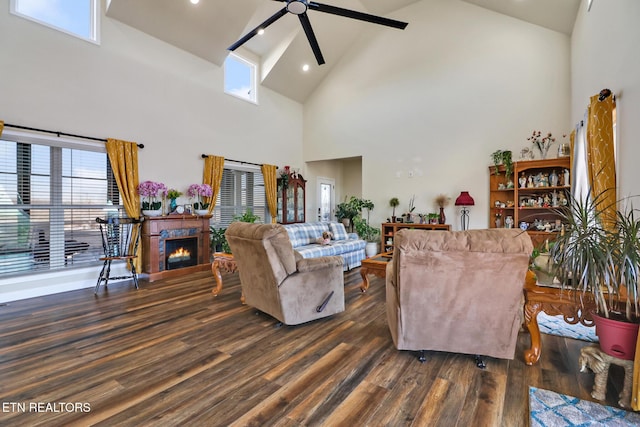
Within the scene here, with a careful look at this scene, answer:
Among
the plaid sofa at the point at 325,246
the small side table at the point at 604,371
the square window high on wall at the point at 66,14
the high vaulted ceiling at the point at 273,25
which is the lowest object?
the small side table at the point at 604,371

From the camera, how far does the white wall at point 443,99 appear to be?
5582 mm

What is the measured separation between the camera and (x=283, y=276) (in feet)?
9.33

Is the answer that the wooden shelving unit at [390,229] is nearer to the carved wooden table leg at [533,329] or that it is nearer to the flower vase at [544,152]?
the flower vase at [544,152]

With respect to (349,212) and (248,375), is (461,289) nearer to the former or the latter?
(248,375)

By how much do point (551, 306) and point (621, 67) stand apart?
243 centimetres

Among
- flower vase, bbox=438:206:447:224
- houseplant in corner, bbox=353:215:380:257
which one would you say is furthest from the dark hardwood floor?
houseplant in corner, bbox=353:215:380:257

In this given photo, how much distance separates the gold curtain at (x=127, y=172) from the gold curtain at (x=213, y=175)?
1359 mm

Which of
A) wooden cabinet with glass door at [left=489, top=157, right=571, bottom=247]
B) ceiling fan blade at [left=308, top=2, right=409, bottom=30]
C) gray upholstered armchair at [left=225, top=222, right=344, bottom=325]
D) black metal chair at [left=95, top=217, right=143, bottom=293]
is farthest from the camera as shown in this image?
wooden cabinet with glass door at [left=489, top=157, right=571, bottom=247]

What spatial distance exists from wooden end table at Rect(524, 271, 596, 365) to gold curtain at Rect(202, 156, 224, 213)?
553cm

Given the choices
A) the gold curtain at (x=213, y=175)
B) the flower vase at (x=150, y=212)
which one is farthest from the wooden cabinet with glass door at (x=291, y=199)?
the flower vase at (x=150, y=212)

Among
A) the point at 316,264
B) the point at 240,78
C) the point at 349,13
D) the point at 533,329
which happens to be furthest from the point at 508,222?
the point at 240,78

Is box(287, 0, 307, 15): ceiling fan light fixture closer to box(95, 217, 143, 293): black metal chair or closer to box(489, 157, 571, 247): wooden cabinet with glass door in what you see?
box(95, 217, 143, 293): black metal chair

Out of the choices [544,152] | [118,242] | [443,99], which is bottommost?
[118,242]

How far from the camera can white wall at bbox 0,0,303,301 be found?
4.05 metres
